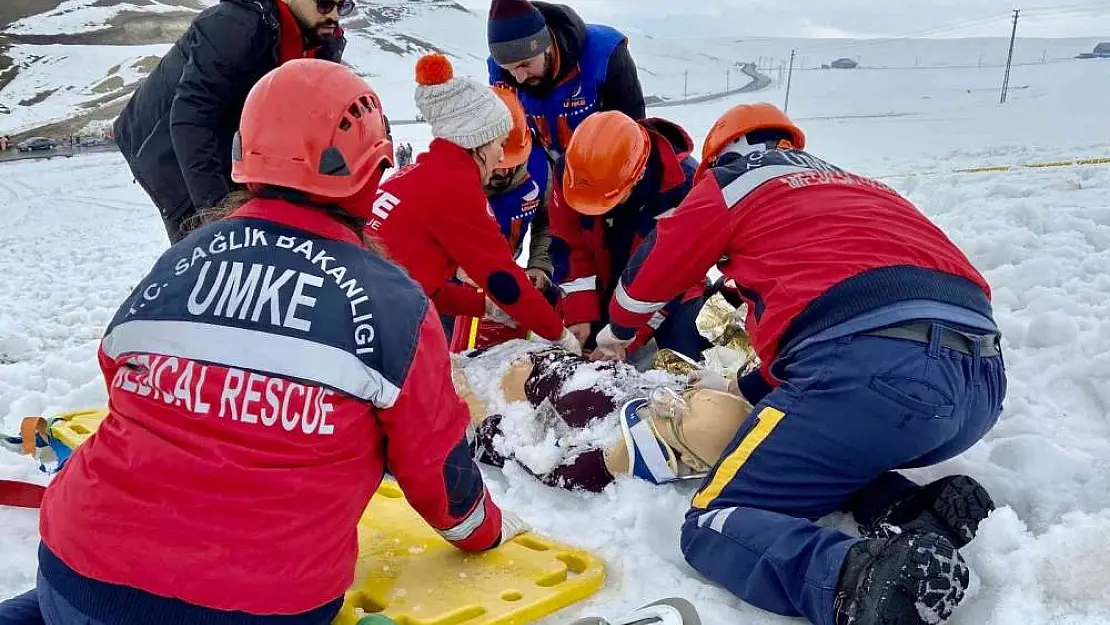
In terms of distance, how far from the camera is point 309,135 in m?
1.53

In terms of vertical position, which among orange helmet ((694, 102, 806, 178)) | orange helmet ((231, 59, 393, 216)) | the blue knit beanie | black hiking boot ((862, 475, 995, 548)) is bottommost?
black hiking boot ((862, 475, 995, 548))

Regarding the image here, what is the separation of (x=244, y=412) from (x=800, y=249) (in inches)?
57.2

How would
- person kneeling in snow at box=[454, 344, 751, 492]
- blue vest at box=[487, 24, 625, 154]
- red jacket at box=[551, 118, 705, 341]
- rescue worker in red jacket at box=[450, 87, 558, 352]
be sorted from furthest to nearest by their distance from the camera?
blue vest at box=[487, 24, 625, 154] → red jacket at box=[551, 118, 705, 341] → rescue worker in red jacket at box=[450, 87, 558, 352] → person kneeling in snow at box=[454, 344, 751, 492]

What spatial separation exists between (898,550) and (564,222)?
8.23 ft

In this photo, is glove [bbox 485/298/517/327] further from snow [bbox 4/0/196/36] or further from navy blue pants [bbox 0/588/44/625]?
snow [bbox 4/0/196/36]

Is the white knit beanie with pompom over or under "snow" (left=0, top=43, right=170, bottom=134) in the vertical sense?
over

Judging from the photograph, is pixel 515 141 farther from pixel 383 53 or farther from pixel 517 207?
pixel 383 53

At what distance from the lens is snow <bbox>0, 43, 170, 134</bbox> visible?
691 inches

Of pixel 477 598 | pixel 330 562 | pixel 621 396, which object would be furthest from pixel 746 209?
pixel 330 562

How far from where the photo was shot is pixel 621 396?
2.65 m

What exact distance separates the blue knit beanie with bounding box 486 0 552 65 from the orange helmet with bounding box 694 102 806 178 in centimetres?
126

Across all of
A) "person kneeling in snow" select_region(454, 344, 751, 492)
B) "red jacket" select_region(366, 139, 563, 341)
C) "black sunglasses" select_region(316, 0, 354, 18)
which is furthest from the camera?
"red jacket" select_region(366, 139, 563, 341)

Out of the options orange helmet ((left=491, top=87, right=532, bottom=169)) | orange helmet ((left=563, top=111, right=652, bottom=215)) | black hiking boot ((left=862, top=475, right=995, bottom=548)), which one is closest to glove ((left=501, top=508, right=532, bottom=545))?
→ black hiking boot ((left=862, top=475, right=995, bottom=548))

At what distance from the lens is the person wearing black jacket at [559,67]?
3631mm
